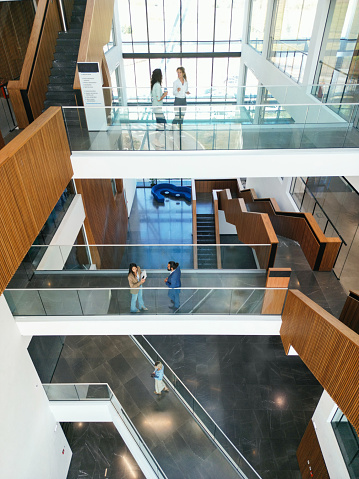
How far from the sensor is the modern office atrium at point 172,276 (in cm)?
677

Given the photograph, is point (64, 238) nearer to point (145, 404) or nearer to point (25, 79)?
point (25, 79)

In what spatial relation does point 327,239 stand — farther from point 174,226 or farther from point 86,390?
point 174,226

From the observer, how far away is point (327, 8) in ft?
32.6

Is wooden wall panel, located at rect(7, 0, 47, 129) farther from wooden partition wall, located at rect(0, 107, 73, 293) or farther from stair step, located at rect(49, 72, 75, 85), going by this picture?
wooden partition wall, located at rect(0, 107, 73, 293)

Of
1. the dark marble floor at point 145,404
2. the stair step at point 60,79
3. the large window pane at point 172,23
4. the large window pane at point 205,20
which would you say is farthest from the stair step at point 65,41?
the large window pane at point 205,20

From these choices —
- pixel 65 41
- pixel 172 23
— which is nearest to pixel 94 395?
pixel 65 41

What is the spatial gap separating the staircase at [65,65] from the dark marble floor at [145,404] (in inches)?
286

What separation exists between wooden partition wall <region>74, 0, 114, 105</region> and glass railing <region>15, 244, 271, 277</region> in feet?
12.2

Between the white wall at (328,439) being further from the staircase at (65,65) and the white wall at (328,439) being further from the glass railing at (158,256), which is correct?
the staircase at (65,65)

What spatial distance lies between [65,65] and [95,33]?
129cm

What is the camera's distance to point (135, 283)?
7234 mm

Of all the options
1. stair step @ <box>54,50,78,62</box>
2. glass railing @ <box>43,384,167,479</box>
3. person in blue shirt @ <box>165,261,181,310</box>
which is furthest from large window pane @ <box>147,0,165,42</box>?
glass railing @ <box>43,384,167,479</box>

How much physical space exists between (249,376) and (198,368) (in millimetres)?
1589

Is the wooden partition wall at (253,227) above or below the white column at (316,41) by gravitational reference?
below
